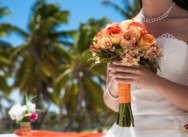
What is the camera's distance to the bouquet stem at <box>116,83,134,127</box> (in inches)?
73.4

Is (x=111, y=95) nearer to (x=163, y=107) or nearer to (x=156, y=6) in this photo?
(x=163, y=107)

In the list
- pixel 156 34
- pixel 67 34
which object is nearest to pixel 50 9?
pixel 67 34

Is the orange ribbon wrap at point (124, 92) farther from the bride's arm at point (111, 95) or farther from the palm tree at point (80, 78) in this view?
the palm tree at point (80, 78)

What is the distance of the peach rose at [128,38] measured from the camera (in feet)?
5.85

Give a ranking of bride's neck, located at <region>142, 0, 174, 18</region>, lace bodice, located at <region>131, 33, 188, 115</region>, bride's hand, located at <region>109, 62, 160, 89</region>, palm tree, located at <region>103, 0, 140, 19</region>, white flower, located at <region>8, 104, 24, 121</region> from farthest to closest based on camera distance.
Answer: palm tree, located at <region>103, 0, 140, 19</region> → white flower, located at <region>8, 104, 24, 121</region> → bride's neck, located at <region>142, 0, 174, 18</region> → lace bodice, located at <region>131, 33, 188, 115</region> → bride's hand, located at <region>109, 62, 160, 89</region>

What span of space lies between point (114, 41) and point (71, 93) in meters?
22.9

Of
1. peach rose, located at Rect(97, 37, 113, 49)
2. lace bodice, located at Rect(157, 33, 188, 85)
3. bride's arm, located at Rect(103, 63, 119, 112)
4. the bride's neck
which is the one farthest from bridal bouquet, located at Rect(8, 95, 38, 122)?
peach rose, located at Rect(97, 37, 113, 49)

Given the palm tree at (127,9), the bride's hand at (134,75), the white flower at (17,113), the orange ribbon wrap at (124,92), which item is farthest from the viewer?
the palm tree at (127,9)

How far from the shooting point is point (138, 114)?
6.70 feet

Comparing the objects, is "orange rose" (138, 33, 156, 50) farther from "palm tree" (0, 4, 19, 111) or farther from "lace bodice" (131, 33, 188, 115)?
"palm tree" (0, 4, 19, 111)

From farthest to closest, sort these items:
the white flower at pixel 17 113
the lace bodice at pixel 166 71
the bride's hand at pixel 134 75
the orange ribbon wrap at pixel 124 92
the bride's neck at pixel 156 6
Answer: the white flower at pixel 17 113
the bride's neck at pixel 156 6
the lace bodice at pixel 166 71
the orange ribbon wrap at pixel 124 92
the bride's hand at pixel 134 75

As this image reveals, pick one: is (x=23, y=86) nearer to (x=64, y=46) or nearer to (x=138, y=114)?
(x=64, y=46)

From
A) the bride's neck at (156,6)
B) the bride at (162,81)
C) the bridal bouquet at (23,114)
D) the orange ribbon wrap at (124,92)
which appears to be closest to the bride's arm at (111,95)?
the bride at (162,81)

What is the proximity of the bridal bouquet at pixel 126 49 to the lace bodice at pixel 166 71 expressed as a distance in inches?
6.6
